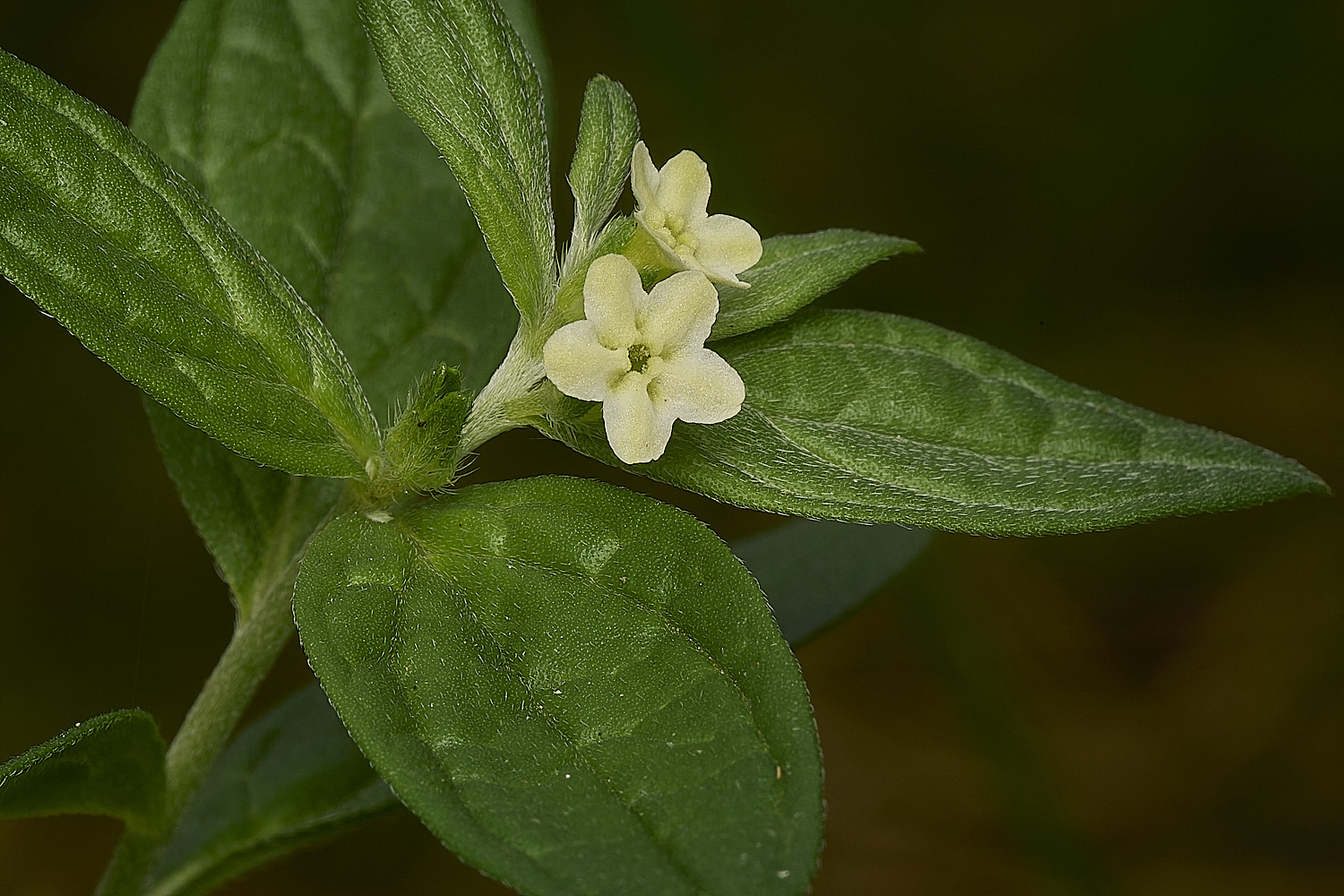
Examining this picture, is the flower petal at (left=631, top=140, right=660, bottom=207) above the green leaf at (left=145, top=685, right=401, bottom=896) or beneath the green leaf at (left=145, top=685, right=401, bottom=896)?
above

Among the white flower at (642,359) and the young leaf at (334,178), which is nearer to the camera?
the white flower at (642,359)

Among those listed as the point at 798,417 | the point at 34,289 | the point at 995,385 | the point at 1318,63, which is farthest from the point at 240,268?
the point at 1318,63

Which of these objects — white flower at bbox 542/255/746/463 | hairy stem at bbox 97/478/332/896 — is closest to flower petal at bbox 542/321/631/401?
white flower at bbox 542/255/746/463

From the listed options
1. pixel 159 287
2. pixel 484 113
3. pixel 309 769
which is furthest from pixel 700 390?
pixel 309 769

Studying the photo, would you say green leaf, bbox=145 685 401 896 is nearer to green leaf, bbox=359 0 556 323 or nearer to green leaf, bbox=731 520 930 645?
green leaf, bbox=731 520 930 645

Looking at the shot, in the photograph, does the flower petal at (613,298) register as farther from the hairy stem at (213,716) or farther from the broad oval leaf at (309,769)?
the broad oval leaf at (309,769)

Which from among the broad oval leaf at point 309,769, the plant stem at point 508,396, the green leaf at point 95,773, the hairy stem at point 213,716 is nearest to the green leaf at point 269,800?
the broad oval leaf at point 309,769

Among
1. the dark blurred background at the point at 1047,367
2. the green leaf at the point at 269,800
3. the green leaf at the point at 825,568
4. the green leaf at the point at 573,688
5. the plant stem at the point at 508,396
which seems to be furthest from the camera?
the dark blurred background at the point at 1047,367
